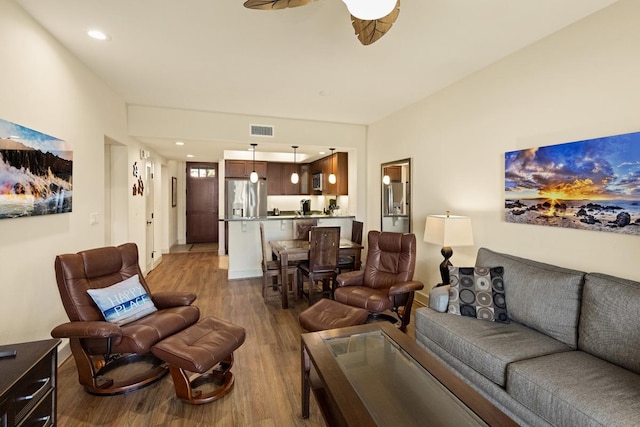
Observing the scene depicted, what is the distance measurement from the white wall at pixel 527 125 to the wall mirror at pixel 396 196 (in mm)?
160

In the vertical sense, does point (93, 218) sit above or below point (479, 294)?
above

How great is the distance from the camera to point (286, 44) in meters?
2.66

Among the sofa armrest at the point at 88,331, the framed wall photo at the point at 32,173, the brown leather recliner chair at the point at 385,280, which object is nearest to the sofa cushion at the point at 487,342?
the brown leather recliner chair at the point at 385,280

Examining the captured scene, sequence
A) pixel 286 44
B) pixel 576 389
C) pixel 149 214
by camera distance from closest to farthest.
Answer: pixel 576 389 → pixel 286 44 → pixel 149 214

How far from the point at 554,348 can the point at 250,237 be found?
442 centimetres

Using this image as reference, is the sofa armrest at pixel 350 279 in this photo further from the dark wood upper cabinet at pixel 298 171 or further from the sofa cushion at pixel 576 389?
the dark wood upper cabinet at pixel 298 171

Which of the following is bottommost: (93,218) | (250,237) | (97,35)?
(250,237)

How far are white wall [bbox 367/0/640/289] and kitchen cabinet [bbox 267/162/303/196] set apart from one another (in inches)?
171

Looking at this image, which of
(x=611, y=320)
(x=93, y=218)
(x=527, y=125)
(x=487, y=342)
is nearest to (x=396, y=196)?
(x=527, y=125)

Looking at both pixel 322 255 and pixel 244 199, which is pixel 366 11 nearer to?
pixel 322 255

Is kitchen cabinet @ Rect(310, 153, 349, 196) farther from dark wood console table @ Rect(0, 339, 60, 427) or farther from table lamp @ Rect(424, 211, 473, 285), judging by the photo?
dark wood console table @ Rect(0, 339, 60, 427)

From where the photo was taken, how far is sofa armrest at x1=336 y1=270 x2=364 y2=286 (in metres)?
3.40

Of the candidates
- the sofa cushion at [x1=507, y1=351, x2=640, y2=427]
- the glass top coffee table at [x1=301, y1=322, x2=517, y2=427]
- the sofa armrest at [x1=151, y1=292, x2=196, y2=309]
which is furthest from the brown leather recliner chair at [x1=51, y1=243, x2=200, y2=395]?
the sofa cushion at [x1=507, y1=351, x2=640, y2=427]

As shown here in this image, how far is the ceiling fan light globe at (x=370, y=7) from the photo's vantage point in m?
1.33
